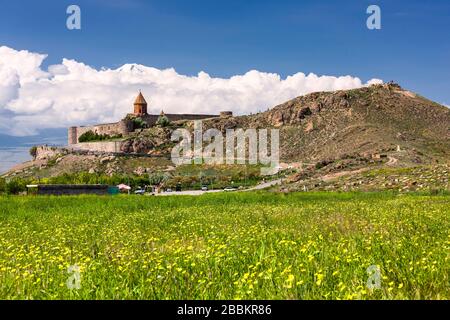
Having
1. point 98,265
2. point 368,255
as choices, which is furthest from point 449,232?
point 98,265

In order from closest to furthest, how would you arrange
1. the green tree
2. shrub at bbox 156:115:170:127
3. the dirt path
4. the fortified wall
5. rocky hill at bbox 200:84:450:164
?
the dirt path, the green tree, rocky hill at bbox 200:84:450:164, the fortified wall, shrub at bbox 156:115:170:127

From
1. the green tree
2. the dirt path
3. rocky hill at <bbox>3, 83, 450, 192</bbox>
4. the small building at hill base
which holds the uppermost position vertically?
rocky hill at <bbox>3, 83, 450, 192</bbox>

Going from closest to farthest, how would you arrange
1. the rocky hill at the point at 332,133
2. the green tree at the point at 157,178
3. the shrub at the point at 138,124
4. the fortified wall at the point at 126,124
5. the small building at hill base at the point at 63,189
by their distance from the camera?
the small building at hill base at the point at 63,189, the green tree at the point at 157,178, the rocky hill at the point at 332,133, the fortified wall at the point at 126,124, the shrub at the point at 138,124

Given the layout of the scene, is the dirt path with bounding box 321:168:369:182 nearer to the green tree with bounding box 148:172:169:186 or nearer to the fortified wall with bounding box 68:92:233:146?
the green tree with bounding box 148:172:169:186

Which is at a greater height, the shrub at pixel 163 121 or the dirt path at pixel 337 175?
the shrub at pixel 163 121

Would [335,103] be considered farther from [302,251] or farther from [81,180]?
[302,251]

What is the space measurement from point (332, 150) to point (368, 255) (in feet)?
322

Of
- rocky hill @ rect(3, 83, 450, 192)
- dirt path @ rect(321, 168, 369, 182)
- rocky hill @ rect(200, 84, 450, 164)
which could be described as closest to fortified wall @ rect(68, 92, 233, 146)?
rocky hill @ rect(3, 83, 450, 192)

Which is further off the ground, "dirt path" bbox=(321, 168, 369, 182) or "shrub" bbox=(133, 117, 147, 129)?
"shrub" bbox=(133, 117, 147, 129)

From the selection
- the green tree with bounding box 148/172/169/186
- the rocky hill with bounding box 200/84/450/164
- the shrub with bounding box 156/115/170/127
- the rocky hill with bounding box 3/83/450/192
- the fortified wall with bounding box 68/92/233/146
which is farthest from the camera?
the shrub with bounding box 156/115/170/127

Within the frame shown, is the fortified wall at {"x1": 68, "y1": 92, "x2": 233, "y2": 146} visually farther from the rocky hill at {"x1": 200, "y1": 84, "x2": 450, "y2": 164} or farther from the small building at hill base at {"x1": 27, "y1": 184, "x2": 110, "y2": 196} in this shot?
the small building at hill base at {"x1": 27, "y1": 184, "x2": 110, "y2": 196}

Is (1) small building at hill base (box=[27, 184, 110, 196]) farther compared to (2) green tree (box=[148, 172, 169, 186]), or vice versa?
(2) green tree (box=[148, 172, 169, 186])

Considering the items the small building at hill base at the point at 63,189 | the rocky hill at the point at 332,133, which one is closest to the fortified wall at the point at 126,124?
the rocky hill at the point at 332,133

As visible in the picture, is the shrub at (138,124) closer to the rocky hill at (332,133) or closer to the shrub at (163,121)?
the shrub at (163,121)
